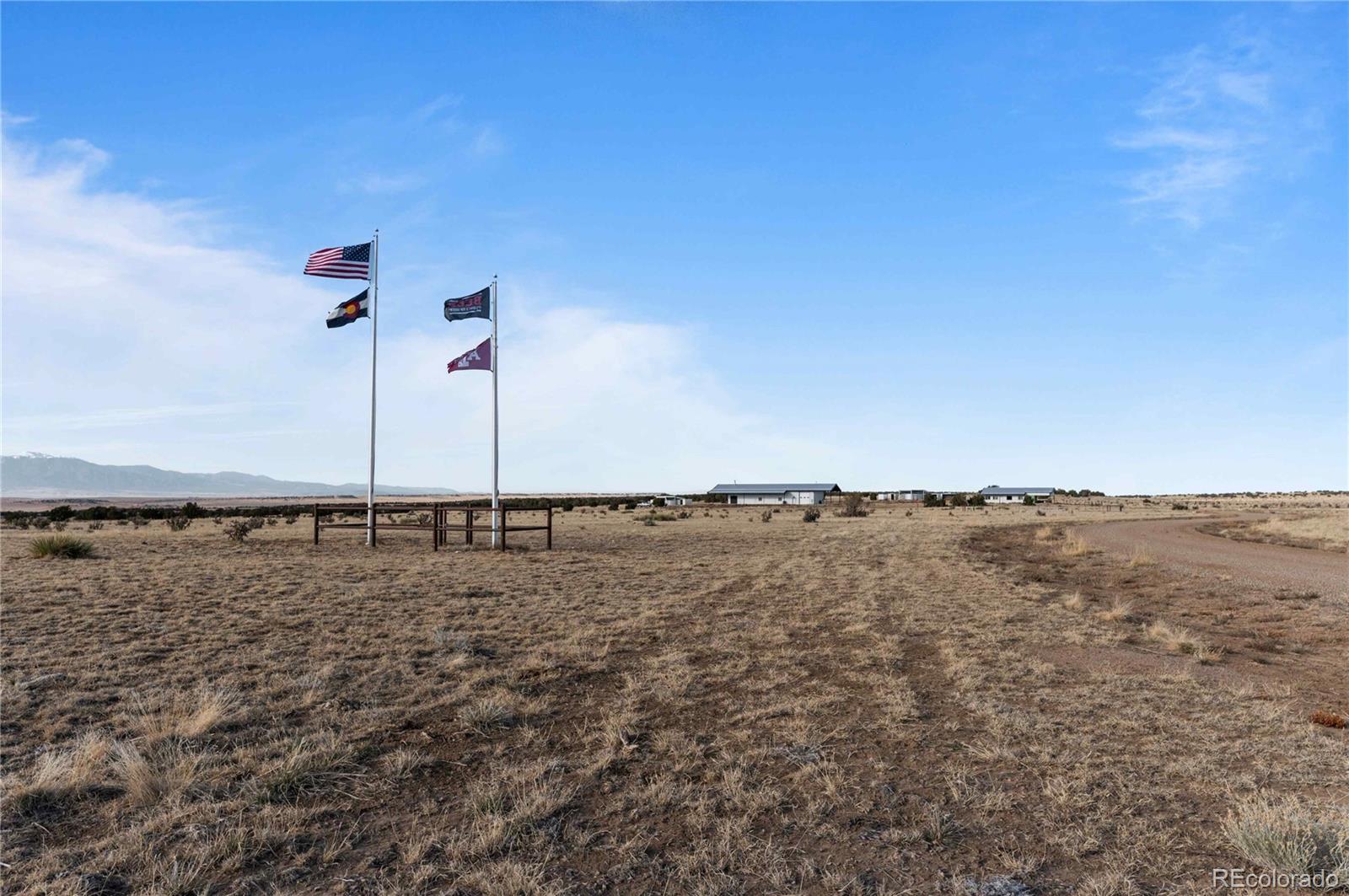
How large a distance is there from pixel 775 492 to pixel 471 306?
91.0 m

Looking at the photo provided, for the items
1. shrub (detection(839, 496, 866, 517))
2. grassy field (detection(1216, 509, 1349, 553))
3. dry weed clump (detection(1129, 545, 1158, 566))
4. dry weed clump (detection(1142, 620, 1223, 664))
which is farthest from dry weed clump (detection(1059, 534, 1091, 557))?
shrub (detection(839, 496, 866, 517))

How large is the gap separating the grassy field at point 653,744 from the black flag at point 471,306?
13.0 m

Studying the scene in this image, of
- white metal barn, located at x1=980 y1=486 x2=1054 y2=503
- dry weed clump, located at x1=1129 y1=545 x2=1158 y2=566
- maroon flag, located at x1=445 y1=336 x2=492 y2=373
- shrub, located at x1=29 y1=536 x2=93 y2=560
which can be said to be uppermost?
maroon flag, located at x1=445 y1=336 x2=492 y2=373

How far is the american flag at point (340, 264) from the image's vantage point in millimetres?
25031

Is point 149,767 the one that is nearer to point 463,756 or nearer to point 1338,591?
point 463,756

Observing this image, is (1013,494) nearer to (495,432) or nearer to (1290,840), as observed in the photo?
(495,432)

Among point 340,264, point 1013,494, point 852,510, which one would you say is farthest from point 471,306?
point 1013,494

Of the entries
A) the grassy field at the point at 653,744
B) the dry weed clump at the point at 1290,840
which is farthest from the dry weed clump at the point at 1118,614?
the dry weed clump at the point at 1290,840

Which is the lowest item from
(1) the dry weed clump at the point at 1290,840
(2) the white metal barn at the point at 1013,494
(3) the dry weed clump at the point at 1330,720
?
(3) the dry weed clump at the point at 1330,720

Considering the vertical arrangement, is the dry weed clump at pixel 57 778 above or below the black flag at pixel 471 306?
below

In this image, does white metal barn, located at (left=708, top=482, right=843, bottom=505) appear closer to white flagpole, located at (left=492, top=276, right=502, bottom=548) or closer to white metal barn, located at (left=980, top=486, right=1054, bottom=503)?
white metal barn, located at (left=980, top=486, right=1054, bottom=503)

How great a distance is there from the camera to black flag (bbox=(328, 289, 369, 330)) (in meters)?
25.7

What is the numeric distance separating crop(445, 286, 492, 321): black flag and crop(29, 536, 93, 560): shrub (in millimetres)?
11736

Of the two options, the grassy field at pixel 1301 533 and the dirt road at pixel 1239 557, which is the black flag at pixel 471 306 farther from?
the grassy field at pixel 1301 533
